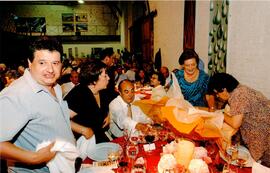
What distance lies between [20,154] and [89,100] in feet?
3.70

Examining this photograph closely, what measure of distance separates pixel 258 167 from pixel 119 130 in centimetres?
166

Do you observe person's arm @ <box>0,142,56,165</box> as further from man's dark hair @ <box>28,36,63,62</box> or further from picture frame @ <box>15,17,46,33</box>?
picture frame @ <box>15,17,46,33</box>

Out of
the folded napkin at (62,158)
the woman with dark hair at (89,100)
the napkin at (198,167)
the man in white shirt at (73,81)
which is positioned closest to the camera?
the folded napkin at (62,158)

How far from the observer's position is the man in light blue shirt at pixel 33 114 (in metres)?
1.31

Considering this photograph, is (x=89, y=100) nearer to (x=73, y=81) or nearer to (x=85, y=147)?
(x=85, y=147)

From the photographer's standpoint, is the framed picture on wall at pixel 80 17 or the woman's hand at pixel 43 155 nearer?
the woman's hand at pixel 43 155

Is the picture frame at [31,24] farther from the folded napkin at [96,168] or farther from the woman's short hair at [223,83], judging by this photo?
the folded napkin at [96,168]

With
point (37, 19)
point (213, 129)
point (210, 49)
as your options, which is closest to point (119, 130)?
point (213, 129)

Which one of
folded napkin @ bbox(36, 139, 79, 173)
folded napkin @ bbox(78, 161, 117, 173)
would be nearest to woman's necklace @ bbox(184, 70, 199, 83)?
folded napkin @ bbox(78, 161, 117, 173)

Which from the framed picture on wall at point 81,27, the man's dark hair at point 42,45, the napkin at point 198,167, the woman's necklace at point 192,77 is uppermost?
the framed picture on wall at point 81,27

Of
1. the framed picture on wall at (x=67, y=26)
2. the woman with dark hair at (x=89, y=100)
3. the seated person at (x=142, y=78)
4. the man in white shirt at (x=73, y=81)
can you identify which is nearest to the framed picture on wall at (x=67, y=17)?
the framed picture on wall at (x=67, y=26)

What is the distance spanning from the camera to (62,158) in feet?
4.93

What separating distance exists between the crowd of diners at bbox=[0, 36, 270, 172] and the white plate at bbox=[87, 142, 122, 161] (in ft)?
0.41

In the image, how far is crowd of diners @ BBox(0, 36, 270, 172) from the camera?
1.36 meters
